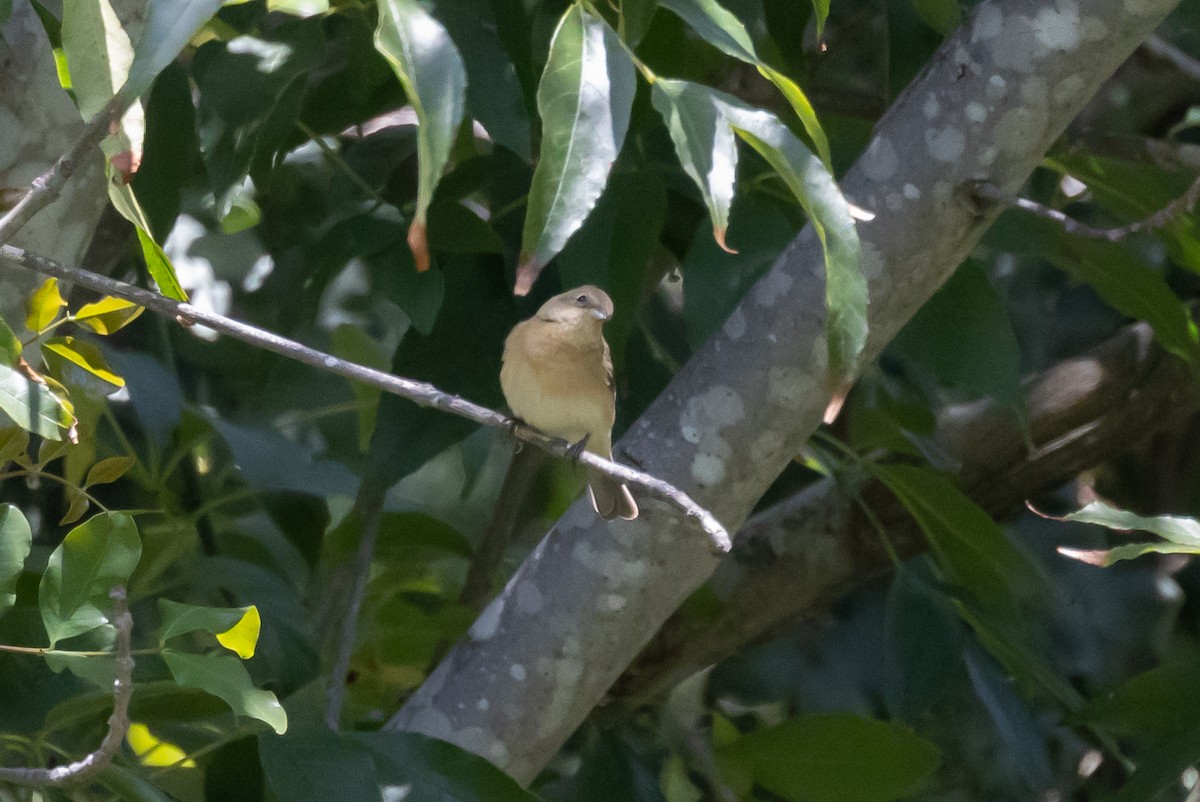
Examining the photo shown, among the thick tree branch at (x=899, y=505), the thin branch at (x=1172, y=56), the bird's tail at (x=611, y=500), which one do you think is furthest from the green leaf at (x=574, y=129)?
the thin branch at (x=1172, y=56)

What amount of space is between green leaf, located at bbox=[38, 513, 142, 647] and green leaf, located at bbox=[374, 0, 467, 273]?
→ 673mm

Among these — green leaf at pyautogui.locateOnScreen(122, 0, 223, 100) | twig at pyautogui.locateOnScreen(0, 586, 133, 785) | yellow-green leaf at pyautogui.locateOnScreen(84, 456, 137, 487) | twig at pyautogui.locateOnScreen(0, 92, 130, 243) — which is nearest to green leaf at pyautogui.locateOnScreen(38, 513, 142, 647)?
twig at pyautogui.locateOnScreen(0, 586, 133, 785)

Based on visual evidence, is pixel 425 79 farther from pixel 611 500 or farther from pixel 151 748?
pixel 151 748

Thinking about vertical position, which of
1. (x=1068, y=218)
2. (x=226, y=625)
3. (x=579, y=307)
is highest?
(x=1068, y=218)

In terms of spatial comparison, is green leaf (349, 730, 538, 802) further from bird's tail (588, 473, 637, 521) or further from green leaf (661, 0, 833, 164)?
green leaf (661, 0, 833, 164)

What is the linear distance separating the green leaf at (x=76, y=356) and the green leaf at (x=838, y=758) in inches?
65.7

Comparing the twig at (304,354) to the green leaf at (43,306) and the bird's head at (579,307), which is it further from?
the bird's head at (579,307)

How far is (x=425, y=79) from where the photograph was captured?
131cm

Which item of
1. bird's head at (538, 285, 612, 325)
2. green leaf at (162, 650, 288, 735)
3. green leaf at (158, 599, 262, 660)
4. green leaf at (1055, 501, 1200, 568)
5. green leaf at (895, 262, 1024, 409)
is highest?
green leaf at (1055, 501, 1200, 568)

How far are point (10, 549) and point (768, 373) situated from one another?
1.20 m

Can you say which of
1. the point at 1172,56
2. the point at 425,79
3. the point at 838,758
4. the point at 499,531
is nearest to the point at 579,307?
the point at 499,531

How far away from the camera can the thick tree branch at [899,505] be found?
3.30m

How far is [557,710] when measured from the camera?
7.73ft

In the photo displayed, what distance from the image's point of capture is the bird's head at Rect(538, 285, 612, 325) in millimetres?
2518
